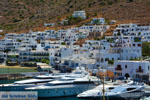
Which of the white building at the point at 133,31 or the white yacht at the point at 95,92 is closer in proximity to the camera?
the white yacht at the point at 95,92

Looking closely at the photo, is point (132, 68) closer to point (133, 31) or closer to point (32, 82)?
point (32, 82)

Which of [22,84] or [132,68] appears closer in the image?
[22,84]

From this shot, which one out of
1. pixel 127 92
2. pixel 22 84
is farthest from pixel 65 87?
pixel 127 92

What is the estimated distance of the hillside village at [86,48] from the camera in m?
56.8

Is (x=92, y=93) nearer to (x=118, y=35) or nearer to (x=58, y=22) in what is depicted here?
(x=118, y=35)

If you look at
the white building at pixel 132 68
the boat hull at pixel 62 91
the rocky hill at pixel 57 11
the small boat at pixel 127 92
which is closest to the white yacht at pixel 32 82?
the boat hull at pixel 62 91

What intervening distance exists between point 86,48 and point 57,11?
47.1 m

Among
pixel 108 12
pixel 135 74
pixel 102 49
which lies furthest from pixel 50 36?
pixel 135 74

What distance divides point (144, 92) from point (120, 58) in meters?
18.4

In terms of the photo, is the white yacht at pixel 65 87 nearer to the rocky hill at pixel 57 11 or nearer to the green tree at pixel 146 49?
the green tree at pixel 146 49

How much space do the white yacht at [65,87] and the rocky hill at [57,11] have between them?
41823 millimetres

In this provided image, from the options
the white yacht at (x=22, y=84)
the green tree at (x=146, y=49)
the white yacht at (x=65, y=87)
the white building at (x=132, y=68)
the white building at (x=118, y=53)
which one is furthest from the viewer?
the green tree at (x=146, y=49)

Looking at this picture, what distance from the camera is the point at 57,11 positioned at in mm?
119000

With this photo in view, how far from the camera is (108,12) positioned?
101250 mm
